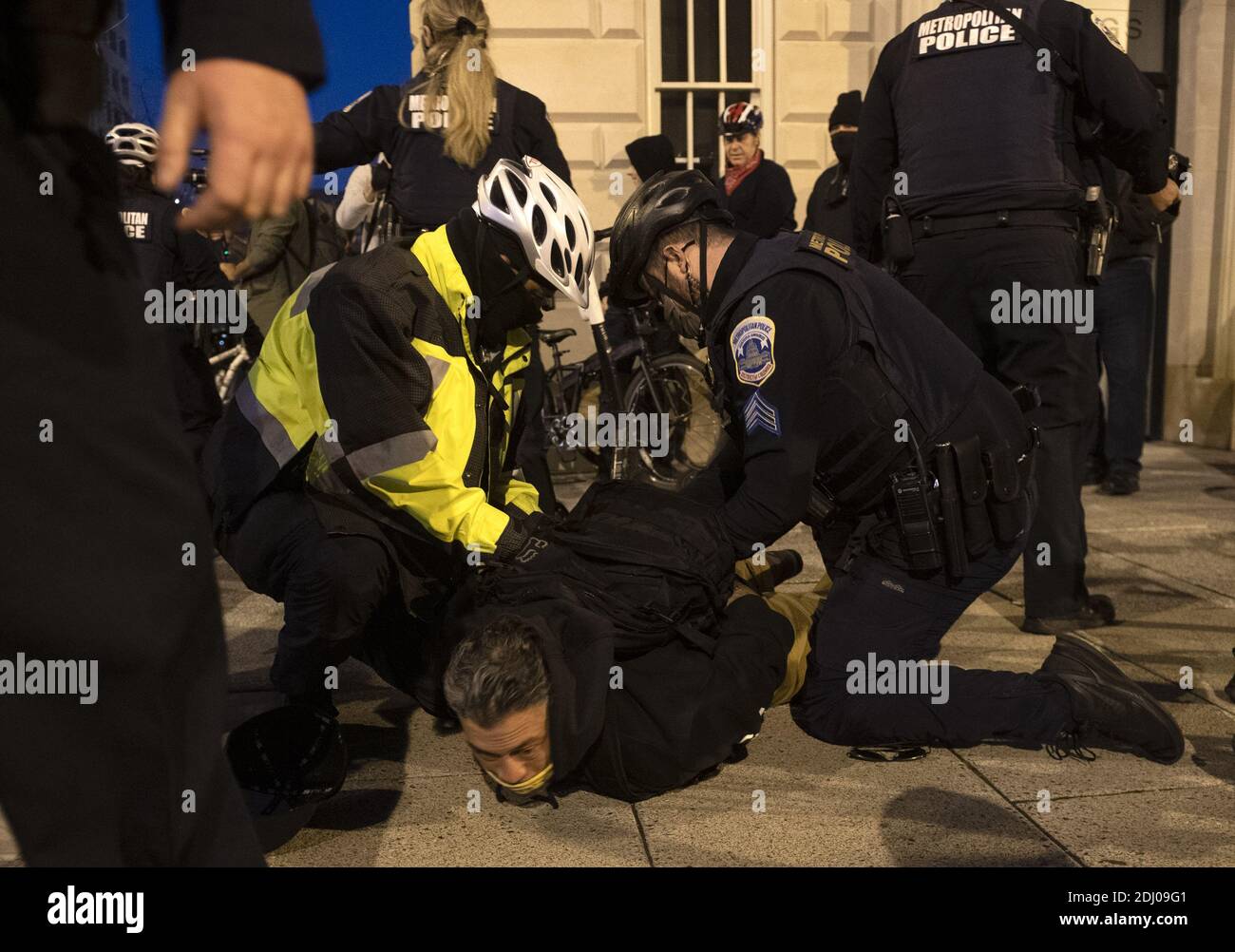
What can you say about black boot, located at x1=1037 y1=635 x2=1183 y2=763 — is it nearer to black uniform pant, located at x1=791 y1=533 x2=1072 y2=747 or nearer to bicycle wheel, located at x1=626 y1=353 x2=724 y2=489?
black uniform pant, located at x1=791 y1=533 x2=1072 y2=747

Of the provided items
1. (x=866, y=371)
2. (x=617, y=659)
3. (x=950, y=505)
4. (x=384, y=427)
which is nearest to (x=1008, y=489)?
(x=950, y=505)

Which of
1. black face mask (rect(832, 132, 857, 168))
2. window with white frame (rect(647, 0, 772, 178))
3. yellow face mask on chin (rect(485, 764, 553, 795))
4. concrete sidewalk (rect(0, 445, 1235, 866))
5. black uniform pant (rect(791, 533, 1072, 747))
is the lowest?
concrete sidewalk (rect(0, 445, 1235, 866))

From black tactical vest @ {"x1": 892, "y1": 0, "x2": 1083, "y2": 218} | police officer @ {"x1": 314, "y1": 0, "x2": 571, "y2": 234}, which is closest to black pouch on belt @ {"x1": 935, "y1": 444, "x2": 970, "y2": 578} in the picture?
black tactical vest @ {"x1": 892, "y1": 0, "x2": 1083, "y2": 218}

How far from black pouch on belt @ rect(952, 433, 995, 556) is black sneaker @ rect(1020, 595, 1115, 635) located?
1.11m

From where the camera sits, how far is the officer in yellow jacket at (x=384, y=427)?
2.79 metres

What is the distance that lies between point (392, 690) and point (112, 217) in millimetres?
2678

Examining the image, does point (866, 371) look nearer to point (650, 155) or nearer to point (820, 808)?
point (820, 808)

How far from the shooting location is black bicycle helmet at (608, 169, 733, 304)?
114 inches

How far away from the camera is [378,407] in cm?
278

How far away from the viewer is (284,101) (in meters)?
1.00

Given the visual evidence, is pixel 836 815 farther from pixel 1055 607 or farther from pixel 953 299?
pixel 953 299

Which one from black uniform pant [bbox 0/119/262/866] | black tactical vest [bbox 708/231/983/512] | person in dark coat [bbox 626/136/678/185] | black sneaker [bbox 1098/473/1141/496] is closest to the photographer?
black uniform pant [bbox 0/119/262/866]

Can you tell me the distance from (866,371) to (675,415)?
13.0ft

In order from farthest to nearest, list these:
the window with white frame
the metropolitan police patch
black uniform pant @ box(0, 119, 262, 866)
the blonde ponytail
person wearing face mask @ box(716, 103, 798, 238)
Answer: the window with white frame
person wearing face mask @ box(716, 103, 798, 238)
the blonde ponytail
the metropolitan police patch
black uniform pant @ box(0, 119, 262, 866)
